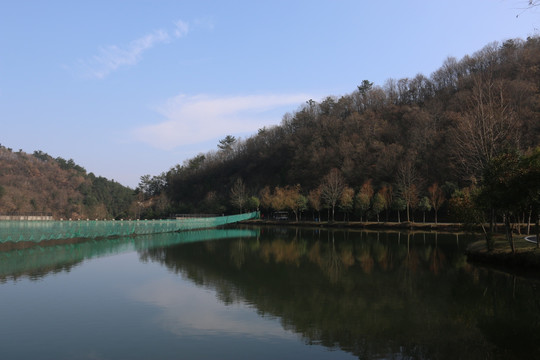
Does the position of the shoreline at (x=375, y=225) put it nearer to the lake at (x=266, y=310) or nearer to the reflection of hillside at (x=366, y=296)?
the reflection of hillside at (x=366, y=296)

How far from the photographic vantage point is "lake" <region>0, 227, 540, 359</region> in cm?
851

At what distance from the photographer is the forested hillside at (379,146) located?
56938 mm

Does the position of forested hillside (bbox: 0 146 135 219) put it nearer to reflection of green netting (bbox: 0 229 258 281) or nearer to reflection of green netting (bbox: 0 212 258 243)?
reflection of green netting (bbox: 0 212 258 243)

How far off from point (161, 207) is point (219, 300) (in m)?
85.6

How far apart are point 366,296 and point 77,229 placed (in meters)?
24.8

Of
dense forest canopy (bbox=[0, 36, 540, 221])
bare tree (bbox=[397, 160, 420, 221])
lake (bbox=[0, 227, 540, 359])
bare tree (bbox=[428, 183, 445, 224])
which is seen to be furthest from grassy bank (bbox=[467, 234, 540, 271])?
bare tree (bbox=[397, 160, 420, 221])

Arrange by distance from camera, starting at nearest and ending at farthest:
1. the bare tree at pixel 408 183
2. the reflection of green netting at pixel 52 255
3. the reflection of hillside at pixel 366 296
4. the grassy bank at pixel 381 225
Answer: the reflection of hillside at pixel 366 296 → the reflection of green netting at pixel 52 255 → the grassy bank at pixel 381 225 → the bare tree at pixel 408 183

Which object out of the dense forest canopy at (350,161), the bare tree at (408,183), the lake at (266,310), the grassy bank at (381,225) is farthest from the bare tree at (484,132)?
the lake at (266,310)

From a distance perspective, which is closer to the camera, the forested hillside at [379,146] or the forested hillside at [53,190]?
the forested hillside at [379,146]

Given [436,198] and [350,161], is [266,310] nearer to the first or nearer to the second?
[436,198]

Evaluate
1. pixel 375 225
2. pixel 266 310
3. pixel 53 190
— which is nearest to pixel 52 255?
pixel 266 310

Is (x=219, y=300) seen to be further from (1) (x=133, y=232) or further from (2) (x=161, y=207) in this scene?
(2) (x=161, y=207)

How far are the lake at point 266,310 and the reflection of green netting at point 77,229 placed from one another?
4.39 meters

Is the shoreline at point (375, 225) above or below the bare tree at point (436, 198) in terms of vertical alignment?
below
